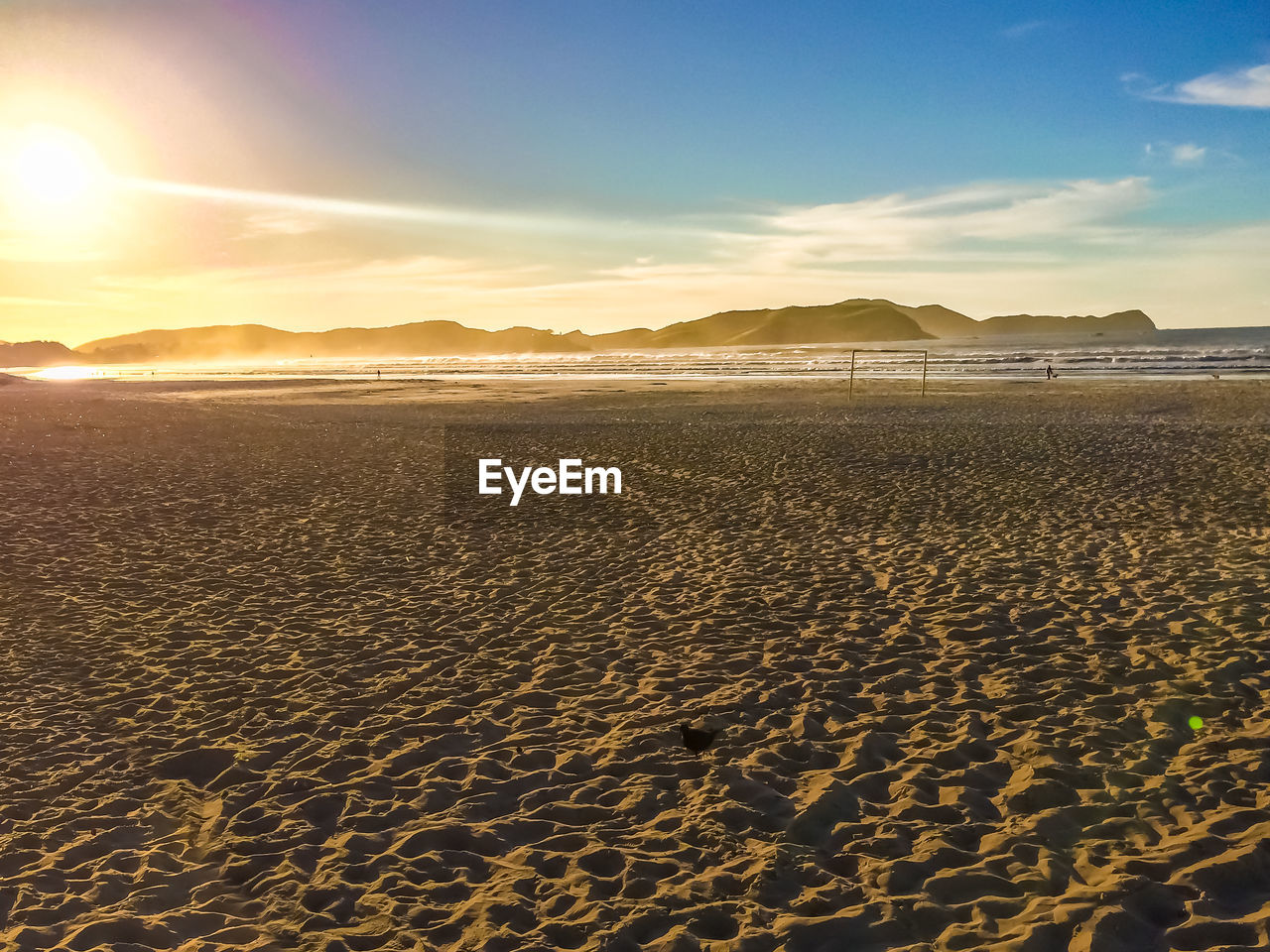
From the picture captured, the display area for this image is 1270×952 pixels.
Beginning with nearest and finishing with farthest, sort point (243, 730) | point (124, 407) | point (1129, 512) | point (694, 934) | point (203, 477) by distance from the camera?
point (694, 934), point (243, 730), point (1129, 512), point (203, 477), point (124, 407)

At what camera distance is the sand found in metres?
4.80

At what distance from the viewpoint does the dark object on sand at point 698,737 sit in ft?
21.9

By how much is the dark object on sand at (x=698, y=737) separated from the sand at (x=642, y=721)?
3.3 inches

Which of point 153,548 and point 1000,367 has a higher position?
point 1000,367

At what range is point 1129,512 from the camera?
14.2m

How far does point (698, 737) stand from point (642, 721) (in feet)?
1.92

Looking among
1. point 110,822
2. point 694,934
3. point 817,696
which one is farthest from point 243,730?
point 817,696

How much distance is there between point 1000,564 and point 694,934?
8.41 m

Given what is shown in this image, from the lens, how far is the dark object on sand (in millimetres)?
6676

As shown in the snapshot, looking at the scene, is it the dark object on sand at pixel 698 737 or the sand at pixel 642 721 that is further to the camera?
the dark object on sand at pixel 698 737

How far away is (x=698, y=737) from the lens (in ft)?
22.2

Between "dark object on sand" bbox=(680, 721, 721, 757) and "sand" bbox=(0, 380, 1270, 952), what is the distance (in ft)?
0.28

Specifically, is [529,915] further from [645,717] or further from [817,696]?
[817,696]

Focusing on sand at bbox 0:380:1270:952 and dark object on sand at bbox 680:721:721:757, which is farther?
dark object on sand at bbox 680:721:721:757
